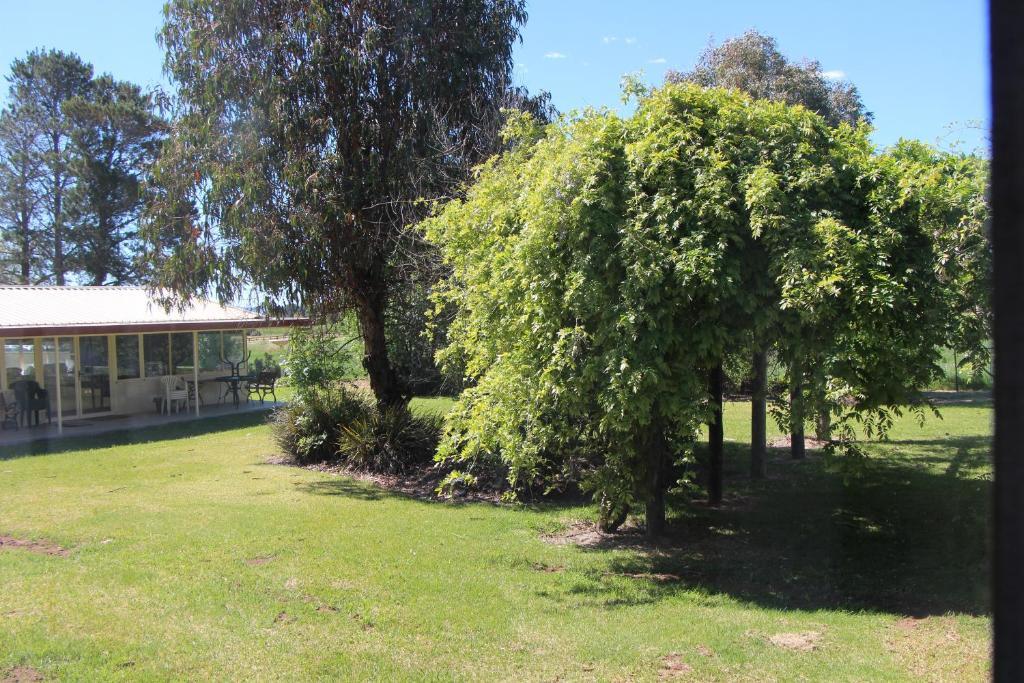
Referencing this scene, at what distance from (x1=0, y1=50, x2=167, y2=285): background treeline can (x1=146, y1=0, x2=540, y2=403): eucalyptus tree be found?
22436mm

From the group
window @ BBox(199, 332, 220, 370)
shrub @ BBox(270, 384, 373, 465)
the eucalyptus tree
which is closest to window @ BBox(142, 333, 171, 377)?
Answer: window @ BBox(199, 332, 220, 370)

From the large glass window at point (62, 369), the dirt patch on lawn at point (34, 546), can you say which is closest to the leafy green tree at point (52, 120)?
the large glass window at point (62, 369)

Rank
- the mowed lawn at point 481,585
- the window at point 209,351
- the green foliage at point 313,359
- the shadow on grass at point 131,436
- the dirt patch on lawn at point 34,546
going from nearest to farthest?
the mowed lawn at point 481,585, the dirt patch on lawn at point 34,546, the shadow on grass at point 131,436, the green foliage at point 313,359, the window at point 209,351

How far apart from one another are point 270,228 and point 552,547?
7.08m

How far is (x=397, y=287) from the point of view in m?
14.2

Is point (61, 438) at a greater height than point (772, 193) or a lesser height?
lesser

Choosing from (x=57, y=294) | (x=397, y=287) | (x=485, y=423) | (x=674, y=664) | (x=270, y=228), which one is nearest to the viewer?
(x=674, y=664)

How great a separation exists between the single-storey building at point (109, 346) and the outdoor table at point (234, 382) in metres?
0.24

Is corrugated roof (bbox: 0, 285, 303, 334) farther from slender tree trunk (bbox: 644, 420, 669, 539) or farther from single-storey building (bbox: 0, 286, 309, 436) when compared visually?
slender tree trunk (bbox: 644, 420, 669, 539)

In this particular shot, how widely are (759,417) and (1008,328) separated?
9622 mm

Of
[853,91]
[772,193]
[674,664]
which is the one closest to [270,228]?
[772,193]

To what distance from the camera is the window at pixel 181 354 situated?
21656mm

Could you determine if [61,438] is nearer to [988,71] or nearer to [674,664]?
[674,664]

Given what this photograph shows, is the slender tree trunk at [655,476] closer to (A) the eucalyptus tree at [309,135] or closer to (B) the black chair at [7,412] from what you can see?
(A) the eucalyptus tree at [309,135]
